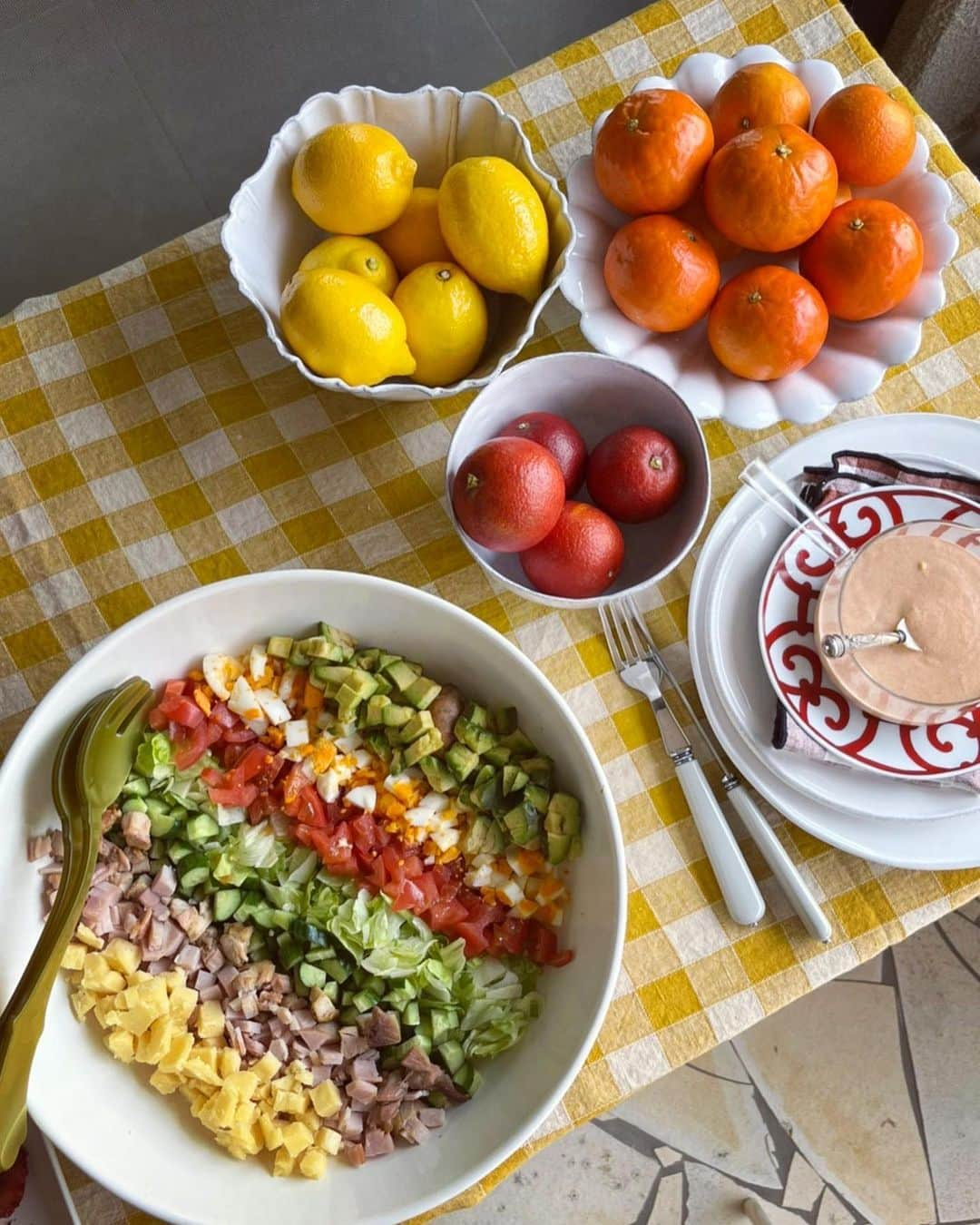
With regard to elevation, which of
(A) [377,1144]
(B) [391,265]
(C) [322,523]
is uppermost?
(B) [391,265]

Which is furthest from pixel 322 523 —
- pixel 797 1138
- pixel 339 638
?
pixel 797 1138

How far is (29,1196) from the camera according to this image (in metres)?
1.08

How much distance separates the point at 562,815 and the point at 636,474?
1.14 feet

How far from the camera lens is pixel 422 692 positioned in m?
1.05

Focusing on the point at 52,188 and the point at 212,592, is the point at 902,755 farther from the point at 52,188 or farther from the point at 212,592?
the point at 52,188

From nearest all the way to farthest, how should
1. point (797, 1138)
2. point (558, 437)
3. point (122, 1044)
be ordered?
point (122, 1044) < point (558, 437) < point (797, 1138)

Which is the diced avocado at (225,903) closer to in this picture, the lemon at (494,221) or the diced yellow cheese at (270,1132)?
the diced yellow cheese at (270,1132)

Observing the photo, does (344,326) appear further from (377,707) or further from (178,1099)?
(178,1099)

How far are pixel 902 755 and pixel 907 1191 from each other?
1.29m

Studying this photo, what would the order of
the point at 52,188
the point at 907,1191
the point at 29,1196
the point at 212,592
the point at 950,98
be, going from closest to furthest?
the point at 212,592
the point at 29,1196
the point at 950,98
the point at 907,1191
the point at 52,188

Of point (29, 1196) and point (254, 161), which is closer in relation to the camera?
point (29, 1196)

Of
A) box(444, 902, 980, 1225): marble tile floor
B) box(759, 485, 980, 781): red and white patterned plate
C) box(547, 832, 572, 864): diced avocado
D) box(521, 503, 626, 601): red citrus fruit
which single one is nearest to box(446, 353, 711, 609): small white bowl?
box(521, 503, 626, 601): red citrus fruit

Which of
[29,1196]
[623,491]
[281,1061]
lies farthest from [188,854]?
[623,491]

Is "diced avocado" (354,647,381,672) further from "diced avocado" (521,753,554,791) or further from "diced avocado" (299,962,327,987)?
"diced avocado" (299,962,327,987)
